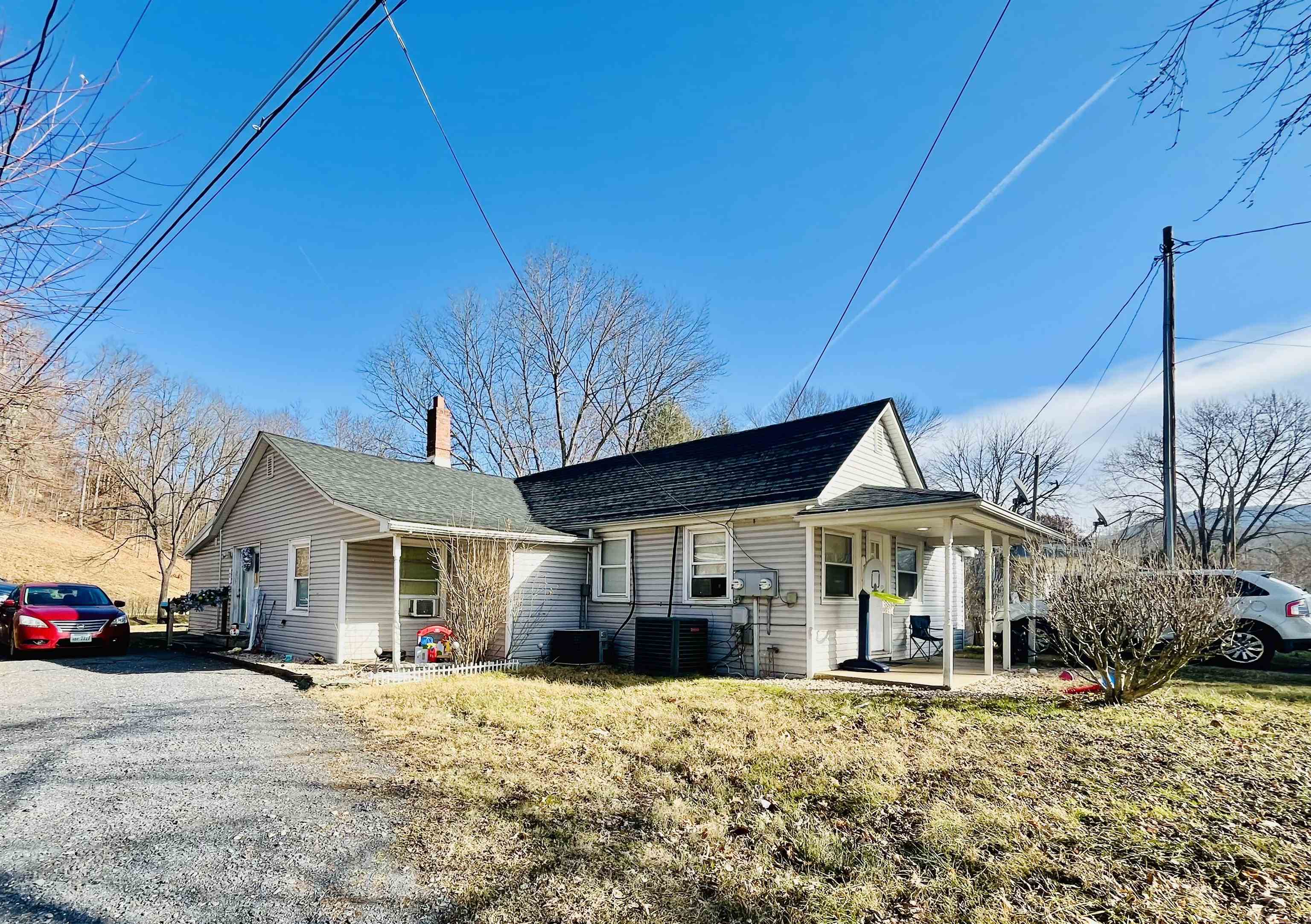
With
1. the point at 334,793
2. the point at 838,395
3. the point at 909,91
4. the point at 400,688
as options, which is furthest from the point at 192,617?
the point at 838,395

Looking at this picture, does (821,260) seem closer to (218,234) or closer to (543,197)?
(543,197)

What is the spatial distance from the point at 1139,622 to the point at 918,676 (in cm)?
375

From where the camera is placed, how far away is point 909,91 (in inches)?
315

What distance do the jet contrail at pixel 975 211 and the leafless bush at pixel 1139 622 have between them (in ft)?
14.3

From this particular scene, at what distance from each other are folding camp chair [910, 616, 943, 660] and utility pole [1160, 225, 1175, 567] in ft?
15.6

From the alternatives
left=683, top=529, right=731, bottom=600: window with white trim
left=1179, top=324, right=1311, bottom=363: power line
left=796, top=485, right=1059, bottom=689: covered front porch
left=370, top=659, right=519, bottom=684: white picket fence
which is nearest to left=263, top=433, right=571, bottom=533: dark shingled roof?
left=370, top=659, right=519, bottom=684: white picket fence

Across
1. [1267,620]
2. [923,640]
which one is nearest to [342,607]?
[923,640]

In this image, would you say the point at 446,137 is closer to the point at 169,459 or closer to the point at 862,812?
the point at 862,812

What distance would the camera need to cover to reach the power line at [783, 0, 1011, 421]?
6438 millimetres

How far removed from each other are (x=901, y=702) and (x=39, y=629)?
15987 mm

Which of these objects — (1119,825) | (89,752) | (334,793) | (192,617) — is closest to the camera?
(1119,825)

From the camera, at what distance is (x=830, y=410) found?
119 ft

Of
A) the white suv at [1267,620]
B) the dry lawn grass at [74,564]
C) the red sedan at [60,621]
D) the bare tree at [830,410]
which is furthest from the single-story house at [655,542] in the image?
the bare tree at [830,410]

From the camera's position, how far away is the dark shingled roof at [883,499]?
9859mm
